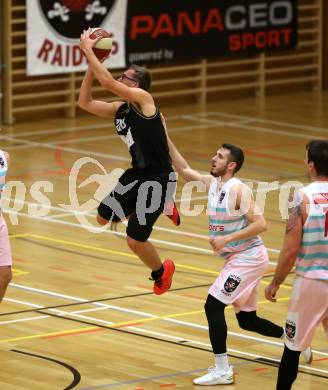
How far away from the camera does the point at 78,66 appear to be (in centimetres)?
2491

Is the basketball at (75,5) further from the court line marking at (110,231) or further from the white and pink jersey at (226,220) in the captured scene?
the white and pink jersey at (226,220)

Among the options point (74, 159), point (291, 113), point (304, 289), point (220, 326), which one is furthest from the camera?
point (291, 113)

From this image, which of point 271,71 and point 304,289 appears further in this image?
point 271,71

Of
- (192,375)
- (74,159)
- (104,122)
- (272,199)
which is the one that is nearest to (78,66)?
(104,122)

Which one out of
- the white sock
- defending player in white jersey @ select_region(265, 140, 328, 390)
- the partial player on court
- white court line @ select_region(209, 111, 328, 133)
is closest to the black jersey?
the partial player on court

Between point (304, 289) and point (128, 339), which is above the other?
point (304, 289)

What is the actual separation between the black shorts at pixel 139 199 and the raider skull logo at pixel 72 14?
503 inches

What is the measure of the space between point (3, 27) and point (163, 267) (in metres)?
12.8

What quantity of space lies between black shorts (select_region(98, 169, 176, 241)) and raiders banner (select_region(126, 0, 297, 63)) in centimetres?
1380

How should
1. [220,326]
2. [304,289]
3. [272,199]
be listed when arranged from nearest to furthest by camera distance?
[304,289]
[220,326]
[272,199]

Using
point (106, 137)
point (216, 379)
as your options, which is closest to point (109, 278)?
point (216, 379)

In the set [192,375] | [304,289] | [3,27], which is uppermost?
[3,27]

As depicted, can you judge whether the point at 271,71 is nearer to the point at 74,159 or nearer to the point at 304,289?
the point at 74,159

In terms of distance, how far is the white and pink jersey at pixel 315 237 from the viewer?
9.29 m
